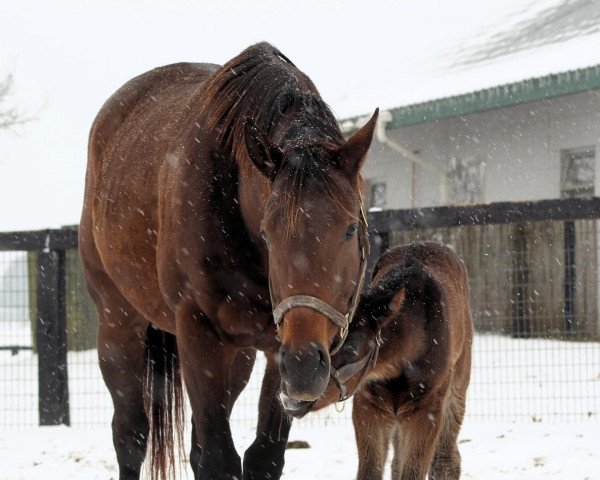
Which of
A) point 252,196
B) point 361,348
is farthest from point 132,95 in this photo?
point 361,348

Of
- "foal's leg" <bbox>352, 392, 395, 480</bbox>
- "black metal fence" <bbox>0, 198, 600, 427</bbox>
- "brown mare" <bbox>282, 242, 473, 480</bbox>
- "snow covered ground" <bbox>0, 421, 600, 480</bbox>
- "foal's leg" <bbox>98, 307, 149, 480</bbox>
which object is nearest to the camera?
"brown mare" <bbox>282, 242, 473, 480</bbox>

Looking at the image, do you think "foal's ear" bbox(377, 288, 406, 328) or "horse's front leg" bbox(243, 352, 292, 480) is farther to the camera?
"horse's front leg" bbox(243, 352, 292, 480)

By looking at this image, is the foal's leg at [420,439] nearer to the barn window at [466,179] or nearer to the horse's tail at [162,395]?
the horse's tail at [162,395]

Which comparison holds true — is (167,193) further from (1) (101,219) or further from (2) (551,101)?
(2) (551,101)

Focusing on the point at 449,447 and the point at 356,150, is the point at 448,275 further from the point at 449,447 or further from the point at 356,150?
the point at 356,150

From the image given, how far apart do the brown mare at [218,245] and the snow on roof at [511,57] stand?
7.31 meters

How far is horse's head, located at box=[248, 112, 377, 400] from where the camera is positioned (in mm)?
2818

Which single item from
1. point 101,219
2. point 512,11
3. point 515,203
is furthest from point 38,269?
point 512,11

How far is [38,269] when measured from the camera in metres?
8.00

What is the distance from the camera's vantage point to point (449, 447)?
4988 millimetres

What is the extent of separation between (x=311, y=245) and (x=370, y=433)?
1739 millimetres

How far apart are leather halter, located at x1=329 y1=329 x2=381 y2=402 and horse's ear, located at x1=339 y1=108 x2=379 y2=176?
0.78m

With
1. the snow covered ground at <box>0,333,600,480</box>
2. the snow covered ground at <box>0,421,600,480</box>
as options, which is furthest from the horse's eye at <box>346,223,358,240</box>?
the snow covered ground at <box>0,421,600,480</box>

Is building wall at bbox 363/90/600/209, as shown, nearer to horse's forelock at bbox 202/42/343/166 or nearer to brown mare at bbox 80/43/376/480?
brown mare at bbox 80/43/376/480
